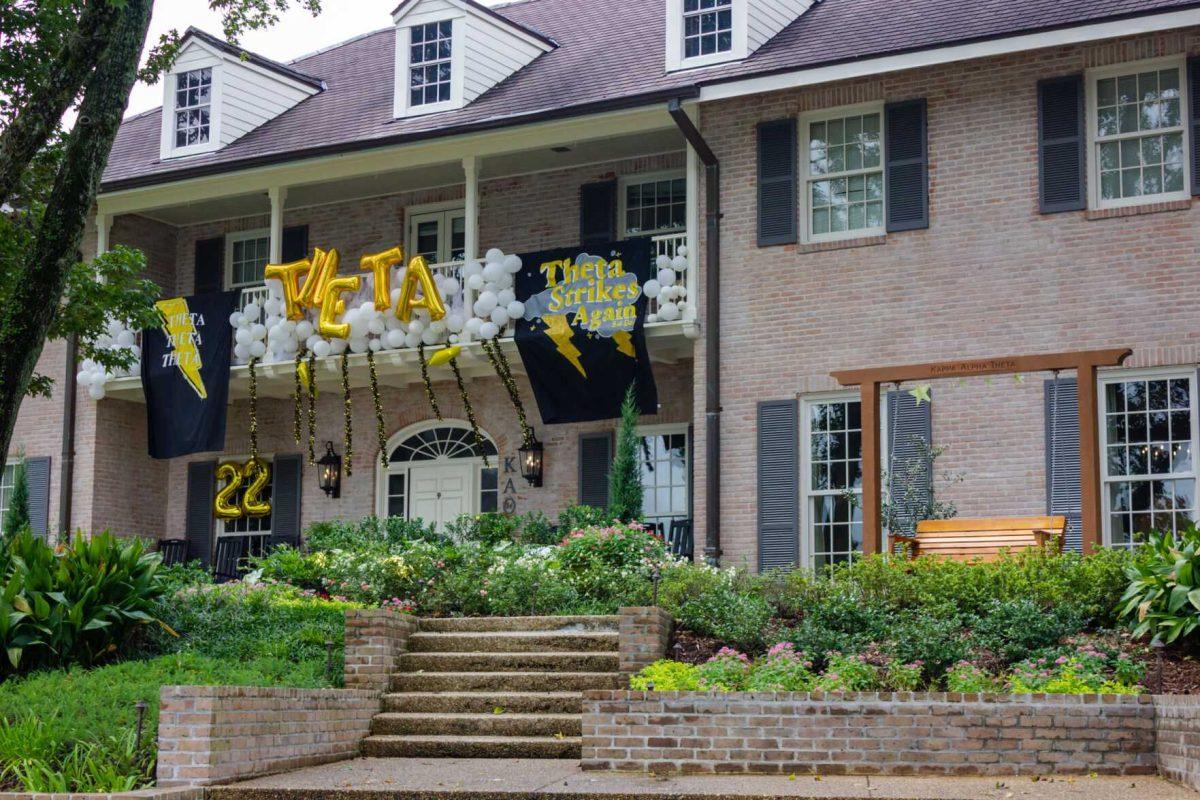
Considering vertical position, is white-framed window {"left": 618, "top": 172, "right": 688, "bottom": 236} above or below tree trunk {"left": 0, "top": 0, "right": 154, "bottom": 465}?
above

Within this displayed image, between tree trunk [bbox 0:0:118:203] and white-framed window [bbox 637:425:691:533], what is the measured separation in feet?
28.5

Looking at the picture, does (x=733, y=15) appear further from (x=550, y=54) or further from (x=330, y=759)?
(x=330, y=759)

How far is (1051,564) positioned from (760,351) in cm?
548

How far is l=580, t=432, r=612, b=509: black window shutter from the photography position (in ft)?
63.9

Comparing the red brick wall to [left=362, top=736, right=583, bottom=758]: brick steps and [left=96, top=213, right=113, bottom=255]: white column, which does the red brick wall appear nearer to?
[left=362, top=736, right=583, bottom=758]: brick steps

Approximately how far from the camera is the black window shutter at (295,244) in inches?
877

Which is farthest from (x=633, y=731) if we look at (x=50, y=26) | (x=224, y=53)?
(x=224, y=53)

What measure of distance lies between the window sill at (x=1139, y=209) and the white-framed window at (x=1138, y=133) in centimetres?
9

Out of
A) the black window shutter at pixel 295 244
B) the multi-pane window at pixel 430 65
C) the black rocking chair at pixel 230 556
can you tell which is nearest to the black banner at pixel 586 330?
the multi-pane window at pixel 430 65

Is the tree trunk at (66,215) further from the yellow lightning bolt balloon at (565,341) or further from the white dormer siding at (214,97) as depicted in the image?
the white dormer siding at (214,97)

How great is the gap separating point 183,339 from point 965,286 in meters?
10.5

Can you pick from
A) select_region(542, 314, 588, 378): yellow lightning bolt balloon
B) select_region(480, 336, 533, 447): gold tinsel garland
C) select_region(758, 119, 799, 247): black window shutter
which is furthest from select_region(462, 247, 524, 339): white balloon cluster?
select_region(758, 119, 799, 247): black window shutter

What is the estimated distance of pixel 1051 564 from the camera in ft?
42.9

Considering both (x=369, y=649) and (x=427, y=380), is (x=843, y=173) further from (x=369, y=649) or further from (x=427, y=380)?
(x=369, y=649)
